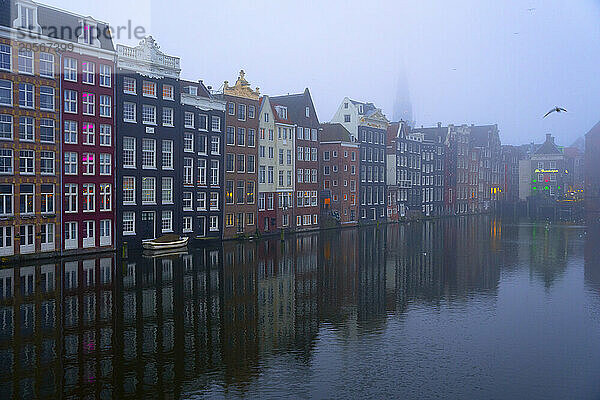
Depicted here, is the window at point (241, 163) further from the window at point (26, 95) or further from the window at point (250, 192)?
the window at point (26, 95)

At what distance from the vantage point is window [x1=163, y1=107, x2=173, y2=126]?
209 ft

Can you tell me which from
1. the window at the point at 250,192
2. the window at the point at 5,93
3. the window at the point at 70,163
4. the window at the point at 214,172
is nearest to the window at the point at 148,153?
the window at the point at 70,163

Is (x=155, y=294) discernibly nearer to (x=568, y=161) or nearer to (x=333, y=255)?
(x=333, y=255)

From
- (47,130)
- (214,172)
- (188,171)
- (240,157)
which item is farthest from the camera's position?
(240,157)

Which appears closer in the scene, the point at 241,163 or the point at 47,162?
the point at 47,162

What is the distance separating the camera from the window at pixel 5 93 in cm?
4922

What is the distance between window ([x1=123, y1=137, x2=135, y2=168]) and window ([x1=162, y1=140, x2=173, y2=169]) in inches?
165

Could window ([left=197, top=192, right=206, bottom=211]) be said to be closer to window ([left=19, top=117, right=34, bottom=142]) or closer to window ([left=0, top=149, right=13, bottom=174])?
window ([left=19, top=117, right=34, bottom=142])

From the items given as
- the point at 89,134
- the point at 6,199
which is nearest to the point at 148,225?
the point at 89,134

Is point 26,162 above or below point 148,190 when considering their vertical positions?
above

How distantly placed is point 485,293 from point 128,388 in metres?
26.7

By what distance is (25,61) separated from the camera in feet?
166

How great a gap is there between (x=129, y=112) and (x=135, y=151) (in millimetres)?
4175

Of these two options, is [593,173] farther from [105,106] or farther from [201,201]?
[105,106]
